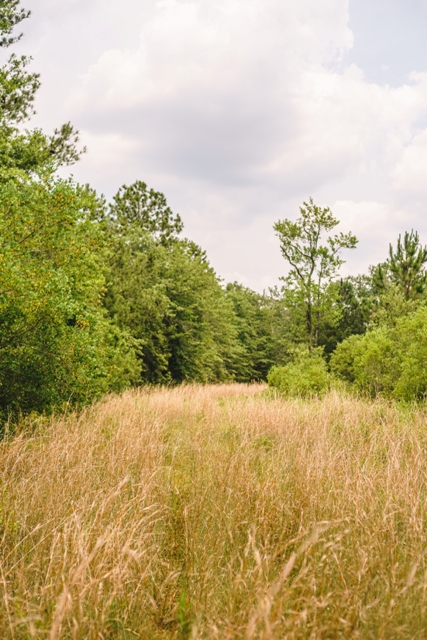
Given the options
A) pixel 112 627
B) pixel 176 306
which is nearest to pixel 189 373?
pixel 176 306

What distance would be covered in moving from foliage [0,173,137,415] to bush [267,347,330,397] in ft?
26.8

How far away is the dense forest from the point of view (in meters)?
7.23

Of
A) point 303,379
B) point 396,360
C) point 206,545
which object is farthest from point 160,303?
point 206,545

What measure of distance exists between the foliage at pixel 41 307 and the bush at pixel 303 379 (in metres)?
8.18

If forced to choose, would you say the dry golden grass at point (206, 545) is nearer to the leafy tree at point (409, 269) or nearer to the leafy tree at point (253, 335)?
the leafy tree at point (409, 269)

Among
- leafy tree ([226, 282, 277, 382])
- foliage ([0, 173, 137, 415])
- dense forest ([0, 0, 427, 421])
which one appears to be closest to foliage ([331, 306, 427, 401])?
dense forest ([0, 0, 427, 421])

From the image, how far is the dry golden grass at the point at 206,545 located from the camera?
2.22 meters

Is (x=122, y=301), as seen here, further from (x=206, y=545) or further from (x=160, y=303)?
(x=206, y=545)

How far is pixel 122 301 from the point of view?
57.3ft

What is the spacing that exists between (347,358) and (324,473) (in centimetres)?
1132

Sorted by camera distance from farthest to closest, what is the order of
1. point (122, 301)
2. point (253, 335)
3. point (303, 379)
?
1. point (253, 335)
2. point (122, 301)
3. point (303, 379)

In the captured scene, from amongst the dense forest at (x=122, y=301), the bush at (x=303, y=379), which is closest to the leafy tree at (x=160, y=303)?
the dense forest at (x=122, y=301)

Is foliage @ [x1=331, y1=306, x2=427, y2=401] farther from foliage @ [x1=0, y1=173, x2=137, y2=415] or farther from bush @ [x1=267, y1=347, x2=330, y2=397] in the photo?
foliage @ [x1=0, y1=173, x2=137, y2=415]

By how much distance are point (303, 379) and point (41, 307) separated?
407 inches
